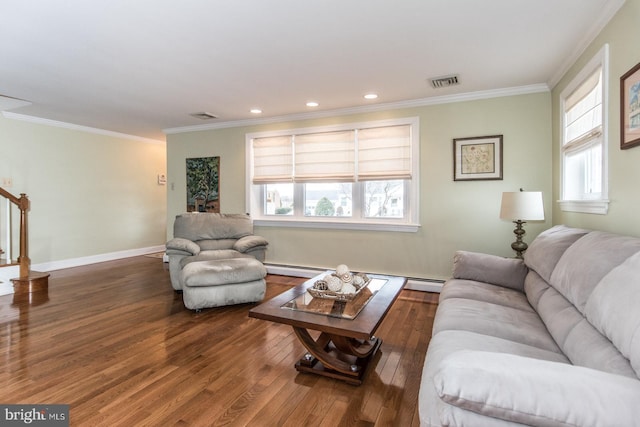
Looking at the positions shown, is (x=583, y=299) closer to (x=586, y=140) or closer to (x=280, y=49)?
(x=586, y=140)

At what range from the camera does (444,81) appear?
3.40 meters

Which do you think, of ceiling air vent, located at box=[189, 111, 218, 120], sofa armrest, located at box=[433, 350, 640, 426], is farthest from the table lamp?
ceiling air vent, located at box=[189, 111, 218, 120]

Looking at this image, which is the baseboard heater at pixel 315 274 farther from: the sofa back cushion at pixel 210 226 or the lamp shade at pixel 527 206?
the lamp shade at pixel 527 206

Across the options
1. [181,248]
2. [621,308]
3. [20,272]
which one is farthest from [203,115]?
[621,308]

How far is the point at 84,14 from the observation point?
2176 mm

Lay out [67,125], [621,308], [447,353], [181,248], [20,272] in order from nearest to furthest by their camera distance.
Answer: [621,308]
[447,353]
[181,248]
[20,272]
[67,125]

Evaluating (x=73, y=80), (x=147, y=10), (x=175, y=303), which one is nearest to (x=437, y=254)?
(x=175, y=303)

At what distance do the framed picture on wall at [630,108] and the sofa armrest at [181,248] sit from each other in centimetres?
384

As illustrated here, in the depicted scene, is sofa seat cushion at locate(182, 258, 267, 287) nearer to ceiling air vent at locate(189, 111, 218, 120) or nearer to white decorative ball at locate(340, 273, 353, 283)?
white decorative ball at locate(340, 273, 353, 283)

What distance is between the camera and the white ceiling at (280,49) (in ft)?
7.02

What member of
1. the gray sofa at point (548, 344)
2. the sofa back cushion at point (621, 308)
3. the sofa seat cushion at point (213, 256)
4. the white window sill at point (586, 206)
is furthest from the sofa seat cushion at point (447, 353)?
the sofa seat cushion at point (213, 256)

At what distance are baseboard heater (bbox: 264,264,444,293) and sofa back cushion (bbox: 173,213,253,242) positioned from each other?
0.77 m

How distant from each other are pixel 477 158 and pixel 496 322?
2466 millimetres

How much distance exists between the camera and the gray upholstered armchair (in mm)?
3797
